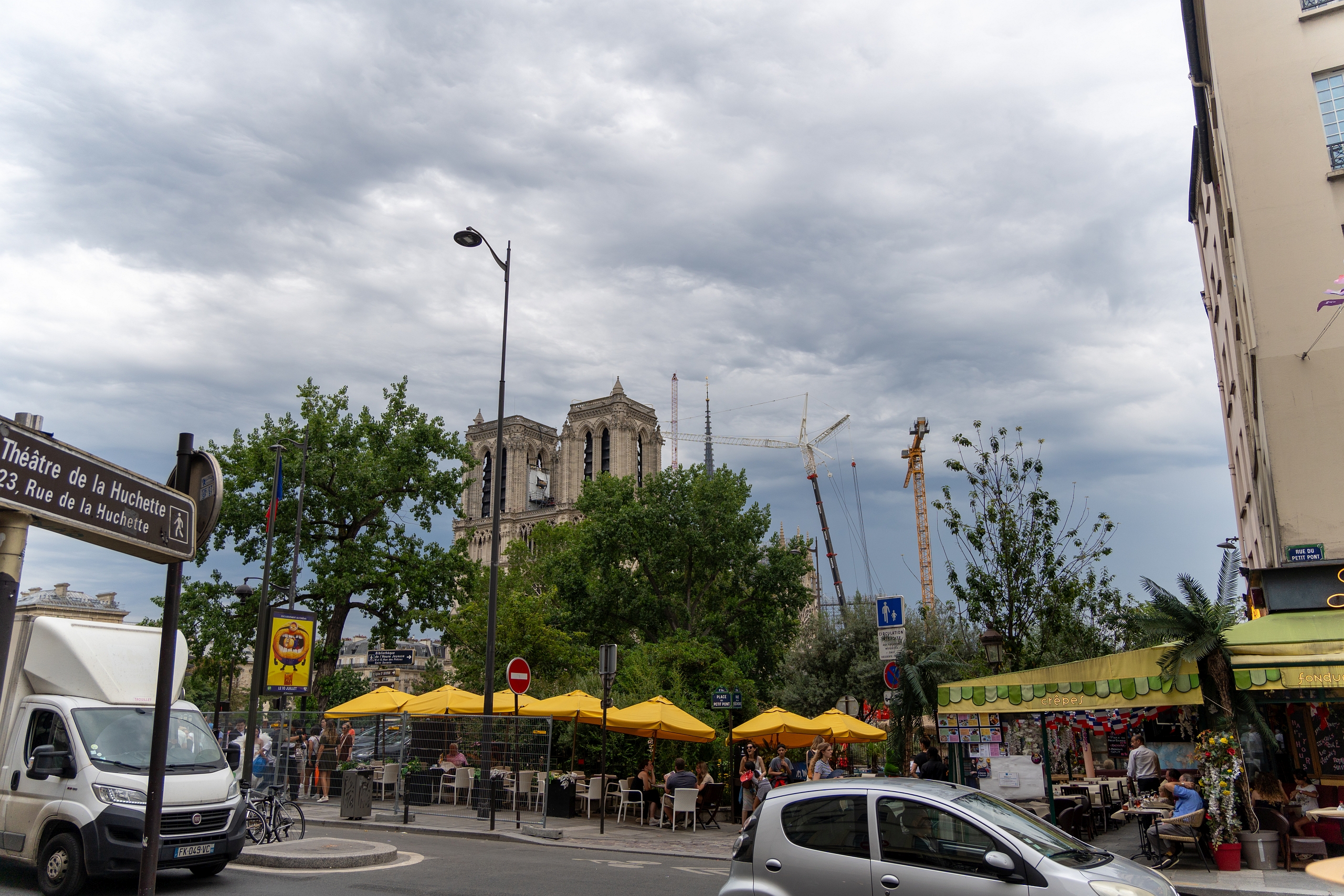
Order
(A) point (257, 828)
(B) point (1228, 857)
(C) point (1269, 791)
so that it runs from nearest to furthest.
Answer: (B) point (1228, 857) → (C) point (1269, 791) → (A) point (257, 828)

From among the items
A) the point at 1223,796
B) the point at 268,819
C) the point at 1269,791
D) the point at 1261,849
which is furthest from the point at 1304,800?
the point at 268,819

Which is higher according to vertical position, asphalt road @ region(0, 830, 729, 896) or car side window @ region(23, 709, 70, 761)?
car side window @ region(23, 709, 70, 761)

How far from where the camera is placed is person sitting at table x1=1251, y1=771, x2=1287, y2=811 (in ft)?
41.8

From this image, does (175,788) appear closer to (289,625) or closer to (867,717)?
(289,625)

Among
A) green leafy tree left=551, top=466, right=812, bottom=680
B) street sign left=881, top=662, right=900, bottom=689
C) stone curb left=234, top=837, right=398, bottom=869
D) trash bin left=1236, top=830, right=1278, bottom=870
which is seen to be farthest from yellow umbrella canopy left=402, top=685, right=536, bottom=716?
green leafy tree left=551, top=466, right=812, bottom=680

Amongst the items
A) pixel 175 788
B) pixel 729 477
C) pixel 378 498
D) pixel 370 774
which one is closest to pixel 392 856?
pixel 175 788

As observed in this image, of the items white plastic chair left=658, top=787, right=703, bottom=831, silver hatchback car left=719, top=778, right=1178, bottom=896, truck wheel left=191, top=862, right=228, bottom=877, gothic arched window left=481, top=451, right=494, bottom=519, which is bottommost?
white plastic chair left=658, top=787, right=703, bottom=831

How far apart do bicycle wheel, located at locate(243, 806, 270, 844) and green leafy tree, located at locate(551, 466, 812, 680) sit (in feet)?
112

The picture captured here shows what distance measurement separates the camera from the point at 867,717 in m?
33.8

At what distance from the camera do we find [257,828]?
13570 mm

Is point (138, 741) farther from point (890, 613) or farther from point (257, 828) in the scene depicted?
point (890, 613)

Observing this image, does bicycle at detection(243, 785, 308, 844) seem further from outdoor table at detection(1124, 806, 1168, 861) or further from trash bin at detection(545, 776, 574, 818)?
outdoor table at detection(1124, 806, 1168, 861)

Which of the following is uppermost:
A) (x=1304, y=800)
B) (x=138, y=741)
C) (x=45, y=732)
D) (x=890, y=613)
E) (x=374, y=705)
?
(x=890, y=613)

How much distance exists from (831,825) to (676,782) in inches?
503
